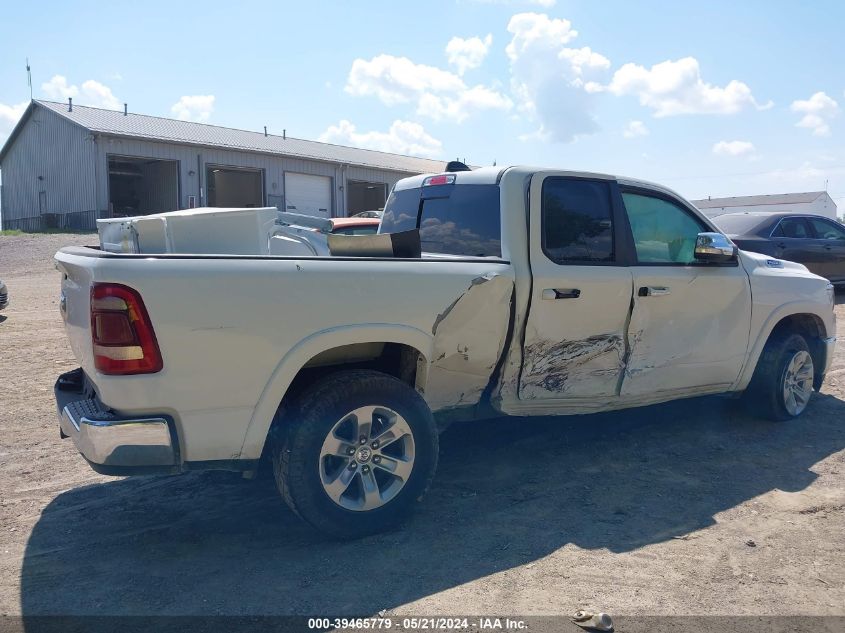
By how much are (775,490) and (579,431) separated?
1.51 meters

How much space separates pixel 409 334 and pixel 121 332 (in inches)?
54.6

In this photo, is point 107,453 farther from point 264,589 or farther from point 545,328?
point 545,328

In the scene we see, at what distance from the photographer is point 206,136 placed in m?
30.6

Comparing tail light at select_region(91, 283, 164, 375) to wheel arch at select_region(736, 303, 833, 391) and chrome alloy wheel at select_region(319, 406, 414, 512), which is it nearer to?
chrome alloy wheel at select_region(319, 406, 414, 512)

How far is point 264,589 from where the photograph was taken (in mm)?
3389

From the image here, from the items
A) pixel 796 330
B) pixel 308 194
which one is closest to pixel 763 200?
pixel 308 194

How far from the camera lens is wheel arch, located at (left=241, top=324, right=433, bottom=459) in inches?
139

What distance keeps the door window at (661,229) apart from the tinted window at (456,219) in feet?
3.28

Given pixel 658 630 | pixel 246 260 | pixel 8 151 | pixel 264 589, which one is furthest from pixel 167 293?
pixel 8 151

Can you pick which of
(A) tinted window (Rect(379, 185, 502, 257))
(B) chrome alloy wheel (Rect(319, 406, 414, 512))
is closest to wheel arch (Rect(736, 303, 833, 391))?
(A) tinted window (Rect(379, 185, 502, 257))

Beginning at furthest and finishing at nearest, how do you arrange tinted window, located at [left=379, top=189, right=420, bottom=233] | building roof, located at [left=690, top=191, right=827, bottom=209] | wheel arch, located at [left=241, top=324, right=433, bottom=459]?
building roof, located at [left=690, top=191, right=827, bottom=209] < tinted window, located at [left=379, top=189, right=420, bottom=233] < wheel arch, located at [left=241, top=324, right=433, bottom=459]

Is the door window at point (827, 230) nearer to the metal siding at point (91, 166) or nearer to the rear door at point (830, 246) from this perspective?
the rear door at point (830, 246)

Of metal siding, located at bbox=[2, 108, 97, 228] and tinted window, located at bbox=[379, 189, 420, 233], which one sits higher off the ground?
metal siding, located at bbox=[2, 108, 97, 228]

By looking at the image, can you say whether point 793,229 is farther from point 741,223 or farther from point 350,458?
point 350,458
